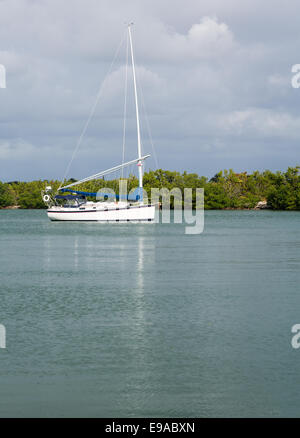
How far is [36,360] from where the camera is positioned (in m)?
14.2

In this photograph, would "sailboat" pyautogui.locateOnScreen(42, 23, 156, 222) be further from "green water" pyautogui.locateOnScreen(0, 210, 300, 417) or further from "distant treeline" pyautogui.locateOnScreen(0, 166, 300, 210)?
A: "distant treeline" pyautogui.locateOnScreen(0, 166, 300, 210)

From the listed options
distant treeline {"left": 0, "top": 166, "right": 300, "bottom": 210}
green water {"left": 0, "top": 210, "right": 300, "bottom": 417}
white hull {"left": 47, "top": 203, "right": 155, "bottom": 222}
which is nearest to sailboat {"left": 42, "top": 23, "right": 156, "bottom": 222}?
white hull {"left": 47, "top": 203, "right": 155, "bottom": 222}

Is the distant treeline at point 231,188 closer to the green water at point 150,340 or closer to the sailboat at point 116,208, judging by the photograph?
the sailboat at point 116,208

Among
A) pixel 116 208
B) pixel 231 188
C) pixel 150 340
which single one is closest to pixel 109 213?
pixel 116 208

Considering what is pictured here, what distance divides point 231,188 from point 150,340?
154690 mm

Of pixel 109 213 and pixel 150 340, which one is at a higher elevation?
pixel 109 213

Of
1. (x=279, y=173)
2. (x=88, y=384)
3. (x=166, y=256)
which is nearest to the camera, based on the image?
(x=88, y=384)

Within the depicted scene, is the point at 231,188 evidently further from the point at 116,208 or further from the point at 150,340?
the point at 150,340

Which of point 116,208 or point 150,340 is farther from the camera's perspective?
point 116,208

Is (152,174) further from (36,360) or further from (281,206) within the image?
(36,360)

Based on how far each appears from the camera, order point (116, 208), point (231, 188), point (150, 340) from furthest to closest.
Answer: point (231, 188) → point (116, 208) → point (150, 340)

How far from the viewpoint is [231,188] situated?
16925 cm

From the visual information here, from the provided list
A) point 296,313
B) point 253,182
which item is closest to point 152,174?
point 253,182
